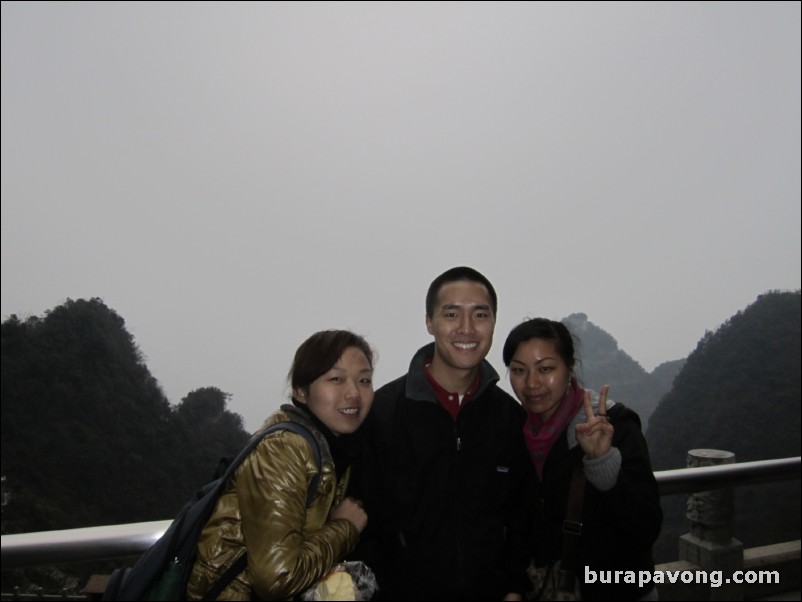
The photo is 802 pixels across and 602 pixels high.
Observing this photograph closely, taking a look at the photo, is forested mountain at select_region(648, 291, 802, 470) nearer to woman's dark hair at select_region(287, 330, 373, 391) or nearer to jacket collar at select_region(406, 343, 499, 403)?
jacket collar at select_region(406, 343, 499, 403)

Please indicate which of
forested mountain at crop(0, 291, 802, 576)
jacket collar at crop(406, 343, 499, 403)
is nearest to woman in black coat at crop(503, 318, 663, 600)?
jacket collar at crop(406, 343, 499, 403)

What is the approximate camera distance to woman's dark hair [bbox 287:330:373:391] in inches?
66.2

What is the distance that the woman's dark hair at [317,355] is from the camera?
168 cm

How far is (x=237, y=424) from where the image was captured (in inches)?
1314

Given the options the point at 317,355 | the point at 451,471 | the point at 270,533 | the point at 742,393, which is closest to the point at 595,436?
the point at 451,471

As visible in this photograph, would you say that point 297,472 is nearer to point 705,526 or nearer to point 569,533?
point 569,533

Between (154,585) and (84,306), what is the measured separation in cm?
3859

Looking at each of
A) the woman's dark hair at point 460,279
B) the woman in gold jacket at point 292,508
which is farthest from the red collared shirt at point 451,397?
the woman in gold jacket at point 292,508

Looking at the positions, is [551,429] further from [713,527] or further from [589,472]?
[713,527]

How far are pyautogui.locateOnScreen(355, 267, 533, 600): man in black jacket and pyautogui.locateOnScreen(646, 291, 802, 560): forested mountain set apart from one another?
53.7 feet

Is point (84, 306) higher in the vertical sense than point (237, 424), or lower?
higher

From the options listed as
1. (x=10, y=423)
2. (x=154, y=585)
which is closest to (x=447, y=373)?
(x=154, y=585)

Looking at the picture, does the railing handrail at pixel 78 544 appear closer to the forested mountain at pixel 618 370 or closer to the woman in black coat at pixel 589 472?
the woman in black coat at pixel 589 472

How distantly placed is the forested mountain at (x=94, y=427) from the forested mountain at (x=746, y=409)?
23.8 metres
